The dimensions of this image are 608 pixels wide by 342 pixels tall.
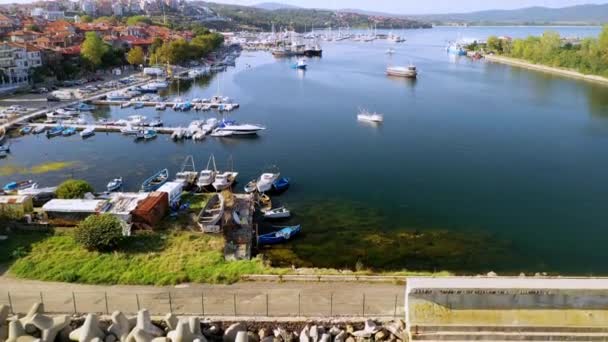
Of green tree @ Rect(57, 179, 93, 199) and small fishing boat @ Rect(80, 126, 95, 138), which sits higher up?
green tree @ Rect(57, 179, 93, 199)

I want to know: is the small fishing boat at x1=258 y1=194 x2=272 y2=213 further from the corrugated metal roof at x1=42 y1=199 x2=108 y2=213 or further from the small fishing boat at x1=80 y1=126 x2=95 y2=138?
the small fishing boat at x1=80 y1=126 x2=95 y2=138

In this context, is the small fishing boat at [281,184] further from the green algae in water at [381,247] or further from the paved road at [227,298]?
the paved road at [227,298]

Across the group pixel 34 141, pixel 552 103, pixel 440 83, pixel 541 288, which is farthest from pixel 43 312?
pixel 440 83

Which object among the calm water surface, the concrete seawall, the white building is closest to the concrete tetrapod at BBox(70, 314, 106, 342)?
the calm water surface

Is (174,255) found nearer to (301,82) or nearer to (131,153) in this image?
(131,153)

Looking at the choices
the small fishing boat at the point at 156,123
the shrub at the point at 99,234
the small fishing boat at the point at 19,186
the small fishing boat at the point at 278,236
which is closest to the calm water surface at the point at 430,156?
the small fishing boat at the point at 19,186

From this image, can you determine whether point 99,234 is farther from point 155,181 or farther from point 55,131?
point 55,131
